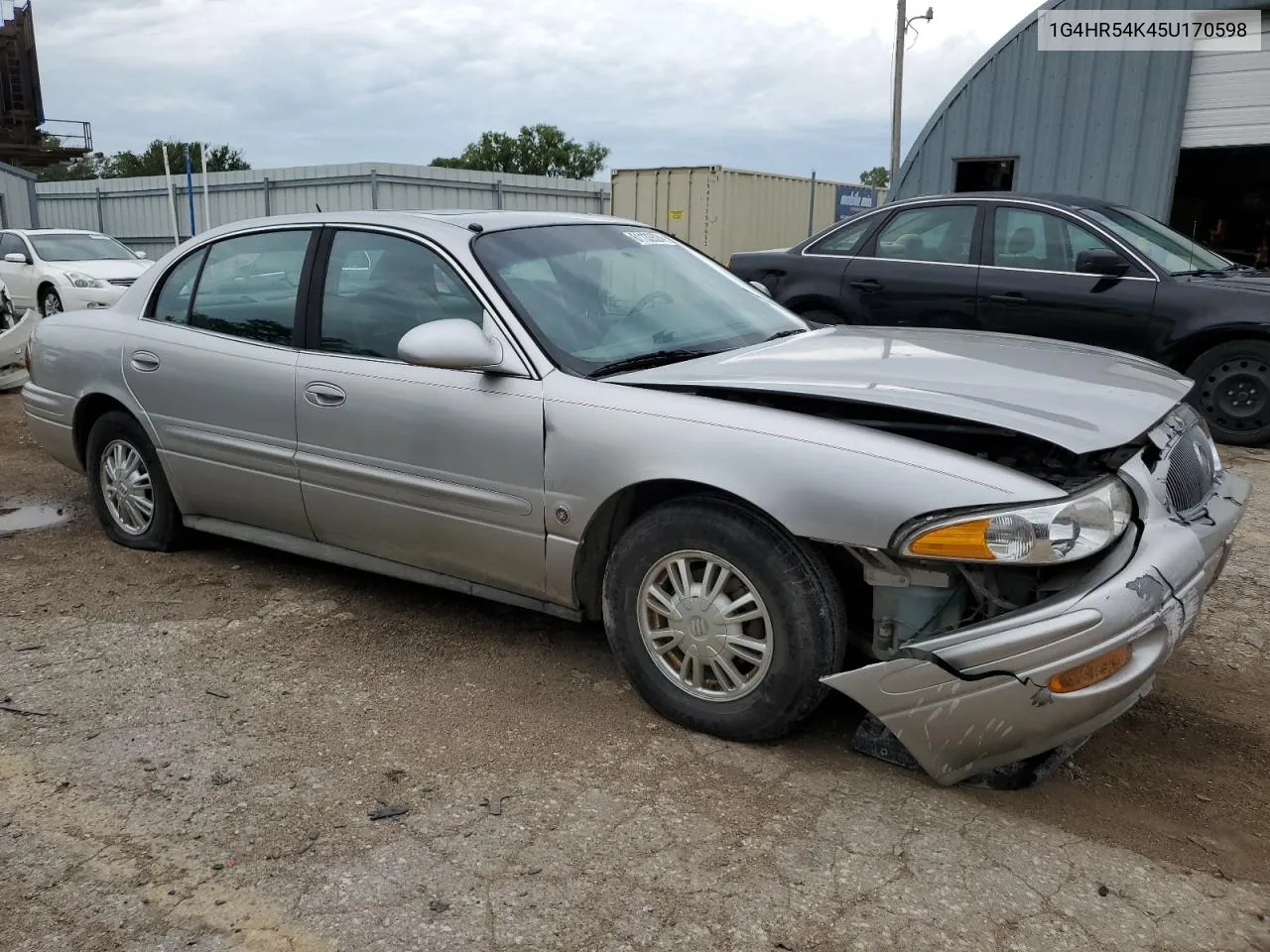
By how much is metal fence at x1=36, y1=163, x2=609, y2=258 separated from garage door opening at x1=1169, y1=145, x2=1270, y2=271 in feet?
40.5

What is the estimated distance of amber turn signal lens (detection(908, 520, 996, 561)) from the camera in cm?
251

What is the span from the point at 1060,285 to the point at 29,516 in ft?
21.5

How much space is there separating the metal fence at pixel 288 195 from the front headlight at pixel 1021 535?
64.6 feet

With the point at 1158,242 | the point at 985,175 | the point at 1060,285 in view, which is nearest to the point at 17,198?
the point at 985,175

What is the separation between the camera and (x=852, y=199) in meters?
25.3

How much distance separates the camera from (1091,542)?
8.35 ft

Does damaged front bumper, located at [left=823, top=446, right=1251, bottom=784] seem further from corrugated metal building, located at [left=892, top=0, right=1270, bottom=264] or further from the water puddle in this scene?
corrugated metal building, located at [left=892, top=0, right=1270, bottom=264]

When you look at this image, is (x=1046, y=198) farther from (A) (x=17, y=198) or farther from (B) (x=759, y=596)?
(A) (x=17, y=198)

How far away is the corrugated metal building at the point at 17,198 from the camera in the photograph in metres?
28.3

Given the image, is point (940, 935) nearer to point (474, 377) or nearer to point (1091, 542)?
point (1091, 542)

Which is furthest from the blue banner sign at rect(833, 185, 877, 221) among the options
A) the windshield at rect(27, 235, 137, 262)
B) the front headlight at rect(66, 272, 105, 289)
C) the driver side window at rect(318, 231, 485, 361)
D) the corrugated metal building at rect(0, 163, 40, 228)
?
the corrugated metal building at rect(0, 163, 40, 228)

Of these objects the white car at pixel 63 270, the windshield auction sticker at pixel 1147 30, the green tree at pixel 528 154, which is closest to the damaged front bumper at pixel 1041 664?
the windshield auction sticker at pixel 1147 30

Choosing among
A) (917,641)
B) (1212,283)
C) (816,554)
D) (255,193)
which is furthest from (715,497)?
(255,193)

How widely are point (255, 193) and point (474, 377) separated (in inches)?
922
